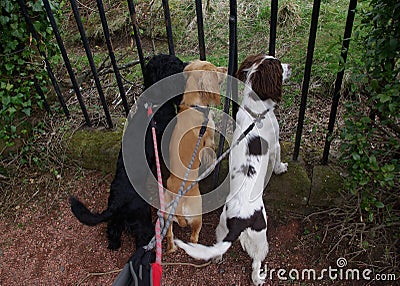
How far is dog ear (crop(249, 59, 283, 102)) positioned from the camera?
2.17m

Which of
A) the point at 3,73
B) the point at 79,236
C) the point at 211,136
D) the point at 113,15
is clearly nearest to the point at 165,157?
the point at 211,136

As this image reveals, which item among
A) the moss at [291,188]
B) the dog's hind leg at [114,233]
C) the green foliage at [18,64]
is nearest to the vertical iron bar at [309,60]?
the moss at [291,188]

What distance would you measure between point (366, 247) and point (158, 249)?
4.59 ft

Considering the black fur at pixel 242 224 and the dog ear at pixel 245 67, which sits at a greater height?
the dog ear at pixel 245 67

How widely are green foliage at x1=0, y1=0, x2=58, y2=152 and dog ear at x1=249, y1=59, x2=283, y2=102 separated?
1.72 meters

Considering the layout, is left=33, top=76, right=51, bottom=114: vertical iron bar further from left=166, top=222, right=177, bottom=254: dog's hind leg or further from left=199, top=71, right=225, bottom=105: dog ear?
left=166, top=222, right=177, bottom=254: dog's hind leg

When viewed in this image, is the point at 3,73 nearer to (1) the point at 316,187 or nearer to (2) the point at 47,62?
(2) the point at 47,62

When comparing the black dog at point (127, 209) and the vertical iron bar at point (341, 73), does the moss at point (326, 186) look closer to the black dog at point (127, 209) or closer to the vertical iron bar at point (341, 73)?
the vertical iron bar at point (341, 73)

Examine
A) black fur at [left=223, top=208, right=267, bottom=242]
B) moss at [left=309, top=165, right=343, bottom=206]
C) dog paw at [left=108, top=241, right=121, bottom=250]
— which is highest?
black fur at [left=223, top=208, right=267, bottom=242]

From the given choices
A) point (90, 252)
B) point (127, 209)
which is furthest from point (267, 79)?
point (90, 252)

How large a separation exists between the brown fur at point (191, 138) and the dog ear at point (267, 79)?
0.32m

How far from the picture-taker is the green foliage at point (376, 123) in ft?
5.17

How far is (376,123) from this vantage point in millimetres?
1876

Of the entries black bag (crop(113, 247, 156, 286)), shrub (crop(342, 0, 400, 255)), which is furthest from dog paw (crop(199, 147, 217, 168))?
black bag (crop(113, 247, 156, 286))
